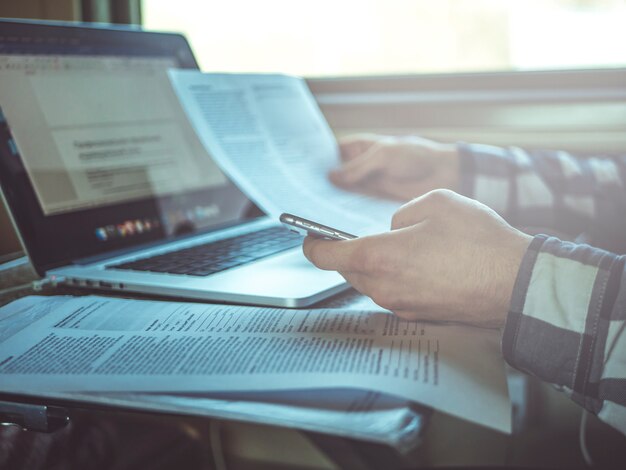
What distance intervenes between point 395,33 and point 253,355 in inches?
38.1

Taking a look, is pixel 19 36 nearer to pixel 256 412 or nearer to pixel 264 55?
pixel 256 412

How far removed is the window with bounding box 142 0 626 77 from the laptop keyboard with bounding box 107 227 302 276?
1.64 ft

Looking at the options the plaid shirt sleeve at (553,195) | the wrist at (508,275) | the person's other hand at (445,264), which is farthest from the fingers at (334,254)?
the plaid shirt sleeve at (553,195)

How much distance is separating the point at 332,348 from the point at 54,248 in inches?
14.9

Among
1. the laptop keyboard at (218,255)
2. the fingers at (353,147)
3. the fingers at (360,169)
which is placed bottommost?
the laptop keyboard at (218,255)

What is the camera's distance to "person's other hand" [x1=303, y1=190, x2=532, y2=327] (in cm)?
47

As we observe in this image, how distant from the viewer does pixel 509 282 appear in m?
0.47

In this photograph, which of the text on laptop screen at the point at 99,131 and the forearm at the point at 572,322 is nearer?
the forearm at the point at 572,322

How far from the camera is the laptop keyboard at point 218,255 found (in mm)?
616

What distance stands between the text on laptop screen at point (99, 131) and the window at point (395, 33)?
324 mm

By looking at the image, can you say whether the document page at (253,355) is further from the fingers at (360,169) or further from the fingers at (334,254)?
the fingers at (360,169)

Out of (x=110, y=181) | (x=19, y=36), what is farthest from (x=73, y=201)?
(x=19, y=36)

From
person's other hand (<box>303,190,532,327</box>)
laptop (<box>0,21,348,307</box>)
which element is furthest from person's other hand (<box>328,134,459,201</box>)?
person's other hand (<box>303,190,532,327</box>)

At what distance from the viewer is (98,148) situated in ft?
2.50
